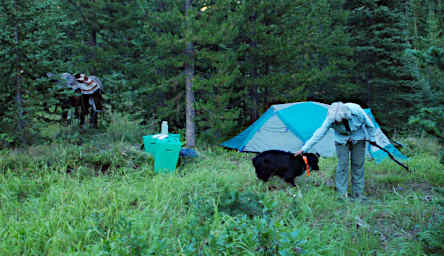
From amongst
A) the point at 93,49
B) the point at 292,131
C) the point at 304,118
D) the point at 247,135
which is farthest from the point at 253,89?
the point at 93,49

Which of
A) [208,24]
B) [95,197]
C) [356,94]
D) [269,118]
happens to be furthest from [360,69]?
[95,197]

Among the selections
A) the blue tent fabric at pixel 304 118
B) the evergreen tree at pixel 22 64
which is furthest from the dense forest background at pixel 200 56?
the blue tent fabric at pixel 304 118

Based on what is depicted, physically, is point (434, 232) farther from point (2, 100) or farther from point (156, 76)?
point (156, 76)

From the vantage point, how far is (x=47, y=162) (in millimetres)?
5730

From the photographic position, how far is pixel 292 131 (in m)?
8.74

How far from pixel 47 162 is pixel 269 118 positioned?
229 inches

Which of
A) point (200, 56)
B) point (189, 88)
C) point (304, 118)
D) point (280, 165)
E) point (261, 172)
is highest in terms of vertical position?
point (200, 56)

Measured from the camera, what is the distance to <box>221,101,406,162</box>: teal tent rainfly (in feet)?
28.3

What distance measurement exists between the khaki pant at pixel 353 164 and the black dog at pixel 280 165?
646 mm

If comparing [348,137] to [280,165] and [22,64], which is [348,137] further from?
[22,64]

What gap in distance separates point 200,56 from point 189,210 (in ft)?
19.4

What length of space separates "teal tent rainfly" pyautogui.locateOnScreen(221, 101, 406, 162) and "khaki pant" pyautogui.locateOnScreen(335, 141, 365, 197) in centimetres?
372

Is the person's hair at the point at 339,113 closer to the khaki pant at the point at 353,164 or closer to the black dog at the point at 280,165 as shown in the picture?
the khaki pant at the point at 353,164

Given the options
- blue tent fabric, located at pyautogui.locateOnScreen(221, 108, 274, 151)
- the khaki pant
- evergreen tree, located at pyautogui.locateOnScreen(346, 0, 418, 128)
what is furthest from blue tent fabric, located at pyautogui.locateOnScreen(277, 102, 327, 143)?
evergreen tree, located at pyautogui.locateOnScreen(346, 0, 418, 128)
